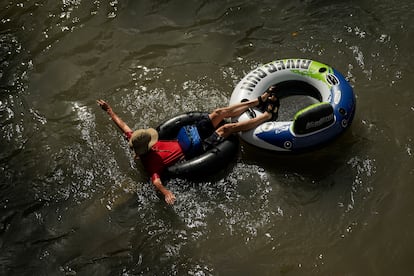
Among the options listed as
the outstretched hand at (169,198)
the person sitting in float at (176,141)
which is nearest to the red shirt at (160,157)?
the person sitting in float at (176,141)

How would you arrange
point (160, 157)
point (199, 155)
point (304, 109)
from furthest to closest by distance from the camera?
point (199, 155), point (160, 157), point (304, 109)

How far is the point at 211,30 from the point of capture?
20.4 ft

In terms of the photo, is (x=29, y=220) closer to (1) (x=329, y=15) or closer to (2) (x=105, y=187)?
(2) (x=105, y=187)

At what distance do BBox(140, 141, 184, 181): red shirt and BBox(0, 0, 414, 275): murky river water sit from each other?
20 centimetres

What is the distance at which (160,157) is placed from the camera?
15.5 ft

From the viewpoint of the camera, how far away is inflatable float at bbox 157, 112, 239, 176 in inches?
185

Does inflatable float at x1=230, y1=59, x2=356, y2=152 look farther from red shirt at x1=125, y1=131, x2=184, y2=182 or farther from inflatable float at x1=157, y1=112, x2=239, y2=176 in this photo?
red shirt at x1=125, y1=131, x2=184, y2=182

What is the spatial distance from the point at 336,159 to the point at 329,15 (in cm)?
213

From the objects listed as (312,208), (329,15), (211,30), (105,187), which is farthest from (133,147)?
(329,15)

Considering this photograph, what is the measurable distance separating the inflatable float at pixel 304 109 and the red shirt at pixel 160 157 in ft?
2.26

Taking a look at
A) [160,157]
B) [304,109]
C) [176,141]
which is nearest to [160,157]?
[160,157]

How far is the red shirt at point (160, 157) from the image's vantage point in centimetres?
472

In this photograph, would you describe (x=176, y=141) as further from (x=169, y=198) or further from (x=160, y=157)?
(x=169, y=198)

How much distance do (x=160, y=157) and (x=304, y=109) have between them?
143 cm
